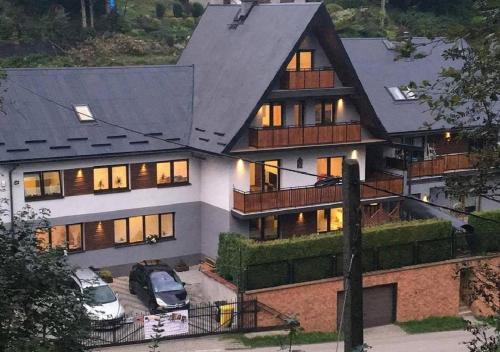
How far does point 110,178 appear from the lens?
95.9 feet

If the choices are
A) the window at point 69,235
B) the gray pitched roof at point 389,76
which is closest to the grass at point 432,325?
the gray pitched roof at point 389,76

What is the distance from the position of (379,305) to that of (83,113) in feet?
46.5

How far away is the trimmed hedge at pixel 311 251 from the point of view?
2559 cm

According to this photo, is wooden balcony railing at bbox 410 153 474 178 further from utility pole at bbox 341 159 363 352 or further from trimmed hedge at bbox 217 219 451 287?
utility pole at bbox 341 159 363 352

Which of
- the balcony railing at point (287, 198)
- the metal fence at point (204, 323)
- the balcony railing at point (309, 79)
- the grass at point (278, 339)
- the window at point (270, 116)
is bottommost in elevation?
the grass at point (278, 339)

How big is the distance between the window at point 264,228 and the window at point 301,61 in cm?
632

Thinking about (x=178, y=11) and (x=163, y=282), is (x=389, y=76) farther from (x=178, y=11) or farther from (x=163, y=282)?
(x=178, y=11)

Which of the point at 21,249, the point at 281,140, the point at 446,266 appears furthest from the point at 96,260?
the point at 21,249

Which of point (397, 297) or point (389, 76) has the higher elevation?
point (389, 76)

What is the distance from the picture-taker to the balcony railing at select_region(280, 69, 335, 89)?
97.0 feet

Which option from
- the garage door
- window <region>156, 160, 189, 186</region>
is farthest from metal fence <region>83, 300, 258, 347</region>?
window <region>156, 160, 189, 186</region>

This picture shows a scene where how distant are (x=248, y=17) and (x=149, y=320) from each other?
16.3m

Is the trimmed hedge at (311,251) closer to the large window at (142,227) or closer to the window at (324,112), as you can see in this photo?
the large window at (142,227)

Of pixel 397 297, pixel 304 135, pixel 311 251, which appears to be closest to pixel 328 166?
pixel 304 135
